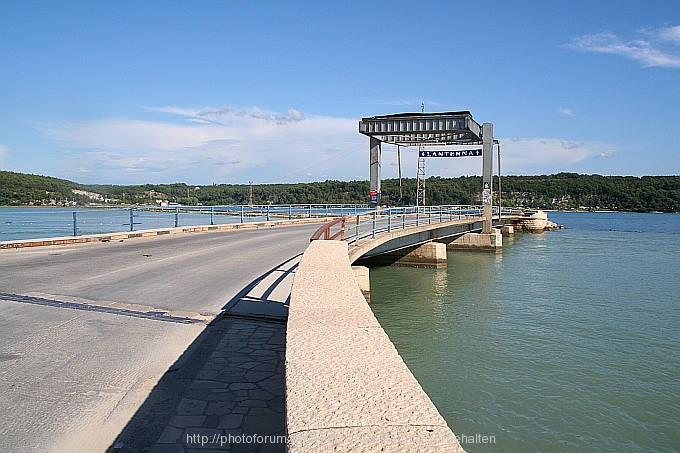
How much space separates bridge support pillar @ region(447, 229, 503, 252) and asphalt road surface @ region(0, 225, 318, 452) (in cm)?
2037

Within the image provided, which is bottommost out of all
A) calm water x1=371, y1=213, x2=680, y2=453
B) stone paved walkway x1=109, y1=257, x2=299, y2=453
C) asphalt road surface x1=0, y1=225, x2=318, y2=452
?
calm water x1=371, y1=213, x2=680, y2=453

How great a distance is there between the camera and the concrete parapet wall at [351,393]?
261 cm

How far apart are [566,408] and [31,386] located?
6.76 m

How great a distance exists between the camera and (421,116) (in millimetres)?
27438

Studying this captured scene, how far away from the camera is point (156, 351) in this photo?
631 cm

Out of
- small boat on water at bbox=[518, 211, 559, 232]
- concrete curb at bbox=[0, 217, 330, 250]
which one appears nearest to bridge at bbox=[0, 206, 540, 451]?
concrete curb at bbox=[0, 217, 330, 250]

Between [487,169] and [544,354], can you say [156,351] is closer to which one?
[544,354]

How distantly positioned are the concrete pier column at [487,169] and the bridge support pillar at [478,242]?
541 millimetres

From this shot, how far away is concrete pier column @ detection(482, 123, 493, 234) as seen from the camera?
3205 centimetres

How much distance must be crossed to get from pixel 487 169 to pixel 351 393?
102 ft

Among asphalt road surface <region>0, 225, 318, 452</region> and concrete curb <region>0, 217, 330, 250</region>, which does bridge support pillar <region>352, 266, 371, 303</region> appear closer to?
asphalt road surface <region>0, 225, 318, 452</region>

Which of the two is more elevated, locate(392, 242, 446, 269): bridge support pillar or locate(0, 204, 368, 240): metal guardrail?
locate(0, 204, 368, 240): metal guardrail

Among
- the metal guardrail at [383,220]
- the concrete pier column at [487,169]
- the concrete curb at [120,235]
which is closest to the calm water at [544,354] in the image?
the metal guardrail at [383,220]

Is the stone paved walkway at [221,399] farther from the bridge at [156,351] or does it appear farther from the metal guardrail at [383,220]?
the metal guardrail at [383,220]
